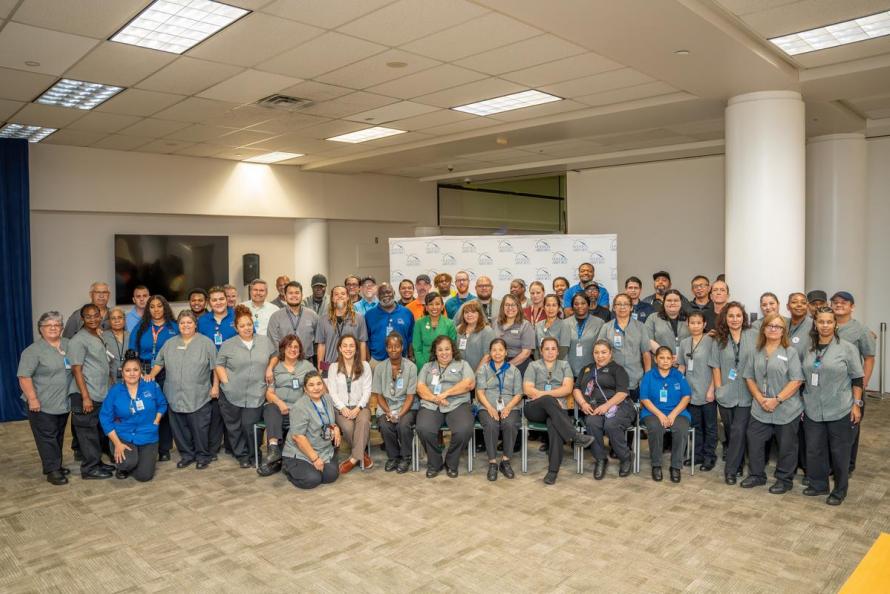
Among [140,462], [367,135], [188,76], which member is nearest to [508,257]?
[367,135]

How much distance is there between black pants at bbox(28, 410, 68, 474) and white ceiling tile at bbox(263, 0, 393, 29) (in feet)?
11.9

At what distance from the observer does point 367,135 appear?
8.19 metres

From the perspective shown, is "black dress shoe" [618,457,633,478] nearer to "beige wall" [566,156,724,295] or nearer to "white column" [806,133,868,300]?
"white column" [806,133,868,300]

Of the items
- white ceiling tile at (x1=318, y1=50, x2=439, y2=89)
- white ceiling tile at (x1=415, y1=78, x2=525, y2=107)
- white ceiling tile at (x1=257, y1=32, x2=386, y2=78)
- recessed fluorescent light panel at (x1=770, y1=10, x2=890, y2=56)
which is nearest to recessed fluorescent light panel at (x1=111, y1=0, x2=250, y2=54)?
white ceiling tile at (x1=257, y1=32, x2=386, y2=78)

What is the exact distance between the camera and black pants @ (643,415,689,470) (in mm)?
5188

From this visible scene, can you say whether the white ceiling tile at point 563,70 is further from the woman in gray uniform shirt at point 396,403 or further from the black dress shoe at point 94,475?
the black dress shoe at point 94,475

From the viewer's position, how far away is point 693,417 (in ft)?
18.0

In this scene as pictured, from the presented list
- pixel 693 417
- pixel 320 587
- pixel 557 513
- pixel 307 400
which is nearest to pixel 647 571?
pixel 557 513

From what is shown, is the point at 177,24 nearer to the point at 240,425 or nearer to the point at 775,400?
the point at 240,425

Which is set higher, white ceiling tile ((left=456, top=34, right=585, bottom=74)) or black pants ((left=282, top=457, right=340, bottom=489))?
white ceiling tile ((left=456, top=34, right=585, bottom=74))

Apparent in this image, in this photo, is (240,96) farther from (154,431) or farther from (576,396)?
(576,396)

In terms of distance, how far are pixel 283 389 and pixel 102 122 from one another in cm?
379

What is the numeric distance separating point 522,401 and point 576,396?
1.48ft

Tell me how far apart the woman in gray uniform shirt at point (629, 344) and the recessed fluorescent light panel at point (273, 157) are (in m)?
5.55
